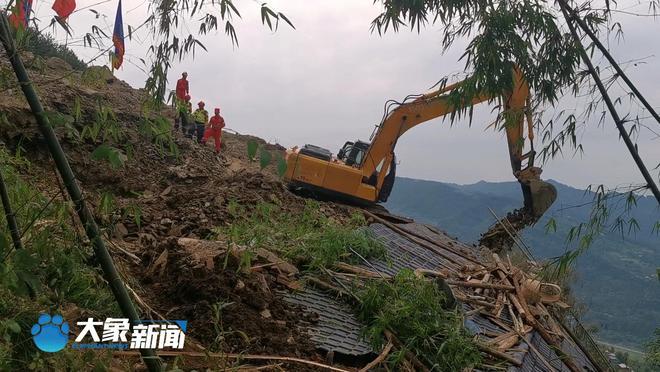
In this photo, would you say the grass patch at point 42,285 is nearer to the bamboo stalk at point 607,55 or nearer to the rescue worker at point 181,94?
the rescue worker at point 181,94

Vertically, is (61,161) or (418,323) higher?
(61,161)

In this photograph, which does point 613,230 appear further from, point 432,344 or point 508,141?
point 508,141

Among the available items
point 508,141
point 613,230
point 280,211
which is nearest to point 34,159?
point 280,211

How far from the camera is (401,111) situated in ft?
37.7

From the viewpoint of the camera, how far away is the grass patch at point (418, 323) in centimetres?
426

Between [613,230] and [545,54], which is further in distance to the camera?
[545,54]

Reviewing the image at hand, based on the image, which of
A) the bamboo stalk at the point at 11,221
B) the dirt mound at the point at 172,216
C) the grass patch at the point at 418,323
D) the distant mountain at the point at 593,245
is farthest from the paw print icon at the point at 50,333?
the distant mountain at the point at 593,245

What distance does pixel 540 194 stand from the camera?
11.0 meters

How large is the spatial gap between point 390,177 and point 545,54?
25.7 feet

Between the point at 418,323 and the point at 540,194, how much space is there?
749cm

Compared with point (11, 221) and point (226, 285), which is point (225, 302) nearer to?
point (226, 285)

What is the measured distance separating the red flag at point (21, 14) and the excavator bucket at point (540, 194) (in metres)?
10.2

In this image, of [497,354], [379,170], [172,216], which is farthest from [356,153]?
[497,354]

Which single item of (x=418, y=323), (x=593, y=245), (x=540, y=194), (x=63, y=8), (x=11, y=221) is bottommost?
(x=418, y=323)
